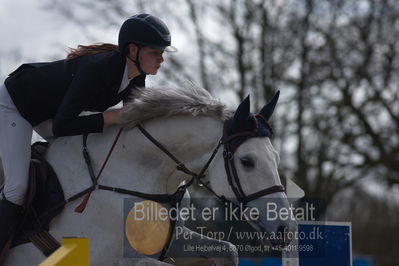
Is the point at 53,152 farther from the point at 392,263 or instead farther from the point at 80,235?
the point at 392,263

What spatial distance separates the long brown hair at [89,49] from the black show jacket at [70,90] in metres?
0.09

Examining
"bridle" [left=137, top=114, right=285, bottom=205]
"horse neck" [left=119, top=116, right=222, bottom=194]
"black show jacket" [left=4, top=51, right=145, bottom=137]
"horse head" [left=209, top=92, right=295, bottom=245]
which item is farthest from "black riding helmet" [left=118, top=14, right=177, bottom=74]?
"horse head" [left=209, top=92, right=295, bottom=245]

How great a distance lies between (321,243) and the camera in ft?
15.1

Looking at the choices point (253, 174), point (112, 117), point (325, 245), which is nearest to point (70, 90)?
point (112, 117)

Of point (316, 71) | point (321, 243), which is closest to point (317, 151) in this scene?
point (316, 71)

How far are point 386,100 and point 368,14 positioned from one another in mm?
1992

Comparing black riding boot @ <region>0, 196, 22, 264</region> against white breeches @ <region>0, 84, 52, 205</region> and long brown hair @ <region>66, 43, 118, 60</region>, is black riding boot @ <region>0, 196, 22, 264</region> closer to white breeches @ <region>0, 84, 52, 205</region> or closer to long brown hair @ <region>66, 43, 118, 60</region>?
white breeches @ <region>0, 84, 52, 205</region>

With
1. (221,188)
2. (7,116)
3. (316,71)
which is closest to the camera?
(221,188)

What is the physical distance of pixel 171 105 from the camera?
4.29 metres

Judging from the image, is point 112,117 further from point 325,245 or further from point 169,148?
point 325,245

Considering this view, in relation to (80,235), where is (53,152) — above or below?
above

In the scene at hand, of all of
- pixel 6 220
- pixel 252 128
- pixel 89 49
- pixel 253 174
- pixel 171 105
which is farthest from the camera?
pixel 89 49

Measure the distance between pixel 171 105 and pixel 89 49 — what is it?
68cm

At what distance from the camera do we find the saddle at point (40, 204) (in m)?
4.23
